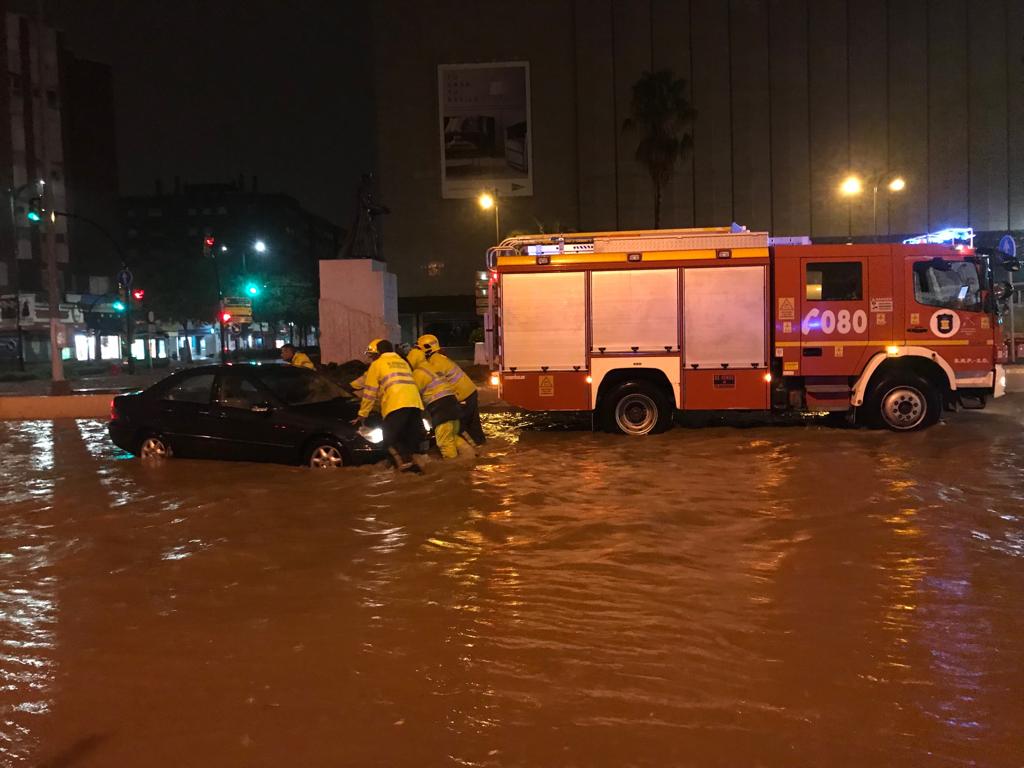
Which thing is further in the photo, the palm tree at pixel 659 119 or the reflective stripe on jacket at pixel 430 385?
the palm tree at pixel 659 119

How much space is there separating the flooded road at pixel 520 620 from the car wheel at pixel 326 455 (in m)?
0.17

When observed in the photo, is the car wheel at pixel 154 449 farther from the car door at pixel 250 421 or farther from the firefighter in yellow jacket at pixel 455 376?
the firefighter in yellow jacket at pixel 455 376

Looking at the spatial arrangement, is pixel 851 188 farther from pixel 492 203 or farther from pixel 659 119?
pixel 492 203

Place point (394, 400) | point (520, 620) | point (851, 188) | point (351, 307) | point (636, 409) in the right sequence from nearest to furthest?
point (520, 620) < point (394, 400) < point (636, 409) < point (351, 307) < point (851, 188)

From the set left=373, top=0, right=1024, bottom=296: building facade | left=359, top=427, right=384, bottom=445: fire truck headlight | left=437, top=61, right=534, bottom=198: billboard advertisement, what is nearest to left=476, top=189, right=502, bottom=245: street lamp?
left=437, top=61, right=534, bottom=198: billboard advertisement

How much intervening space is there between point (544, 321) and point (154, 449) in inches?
221

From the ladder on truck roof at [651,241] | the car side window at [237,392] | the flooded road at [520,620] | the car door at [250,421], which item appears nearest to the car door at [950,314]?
the ladder on truck roof at [651,241]

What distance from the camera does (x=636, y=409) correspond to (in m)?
12.3

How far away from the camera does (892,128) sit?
143 ft

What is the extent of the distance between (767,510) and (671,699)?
13.4 feet

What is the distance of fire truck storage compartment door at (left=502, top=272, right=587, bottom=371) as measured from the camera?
12.2 meters

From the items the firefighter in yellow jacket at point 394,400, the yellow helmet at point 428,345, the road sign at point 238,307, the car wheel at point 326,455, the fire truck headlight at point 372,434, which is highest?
the road sign at point 238,307

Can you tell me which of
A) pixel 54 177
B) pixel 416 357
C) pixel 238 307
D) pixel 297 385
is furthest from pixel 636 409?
pixel 54 177

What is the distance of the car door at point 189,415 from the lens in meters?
10.2
